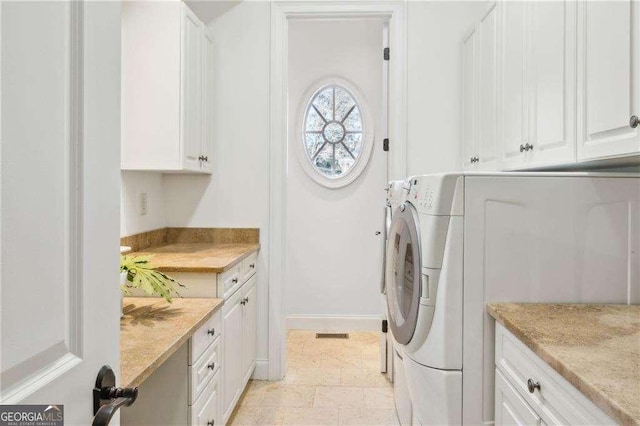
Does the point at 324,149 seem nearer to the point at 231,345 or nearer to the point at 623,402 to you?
the point at 231,345

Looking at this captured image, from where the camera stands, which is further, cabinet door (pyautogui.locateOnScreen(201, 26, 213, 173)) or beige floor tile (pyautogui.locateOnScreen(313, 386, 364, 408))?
cabinet door (pyautogui.locateOnScreen(201, 26, 213, 173))

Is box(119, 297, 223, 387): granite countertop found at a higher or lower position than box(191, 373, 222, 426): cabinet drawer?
higher

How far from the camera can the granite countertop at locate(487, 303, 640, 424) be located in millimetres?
843

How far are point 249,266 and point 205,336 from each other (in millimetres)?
946

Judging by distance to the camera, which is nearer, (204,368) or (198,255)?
(204,368)

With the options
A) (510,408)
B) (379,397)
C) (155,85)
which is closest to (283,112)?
(155,85)

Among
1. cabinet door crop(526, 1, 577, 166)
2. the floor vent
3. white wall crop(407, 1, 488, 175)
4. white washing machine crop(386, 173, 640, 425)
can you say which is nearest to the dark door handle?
white washing machine crop(386, 173, 640, 425)

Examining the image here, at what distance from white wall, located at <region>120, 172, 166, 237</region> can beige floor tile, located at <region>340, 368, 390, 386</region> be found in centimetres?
159

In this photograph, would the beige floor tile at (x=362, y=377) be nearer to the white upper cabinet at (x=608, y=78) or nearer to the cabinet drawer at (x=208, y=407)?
the cabinet drawer at (x=208, y=407)

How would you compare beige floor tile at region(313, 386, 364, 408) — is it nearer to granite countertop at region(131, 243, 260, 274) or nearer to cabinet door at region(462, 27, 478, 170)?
granite countertop at region(131, 243, 260, 274)

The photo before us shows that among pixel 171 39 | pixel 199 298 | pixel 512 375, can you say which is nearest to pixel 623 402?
pixel 512 375

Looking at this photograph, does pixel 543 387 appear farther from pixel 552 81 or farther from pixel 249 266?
pixel 249 266

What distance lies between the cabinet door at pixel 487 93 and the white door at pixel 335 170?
4.66 feet

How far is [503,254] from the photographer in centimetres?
152
